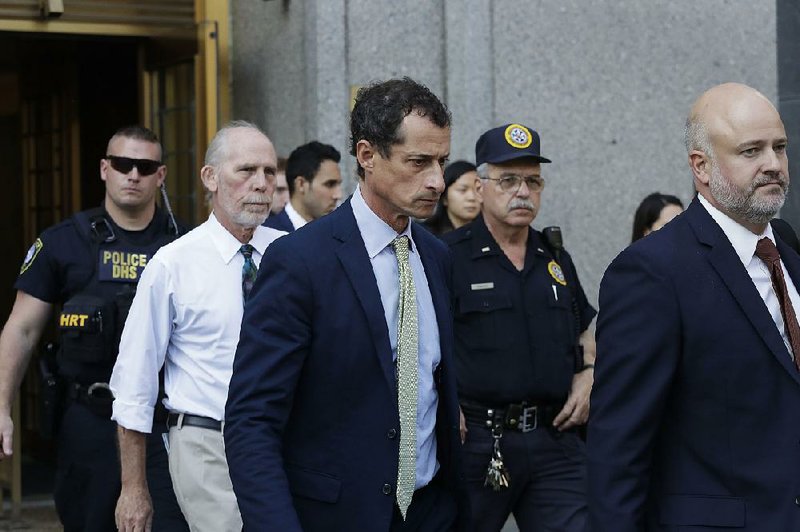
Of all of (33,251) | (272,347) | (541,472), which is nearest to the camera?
(272,347)

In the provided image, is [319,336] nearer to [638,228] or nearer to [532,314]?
[532,314]

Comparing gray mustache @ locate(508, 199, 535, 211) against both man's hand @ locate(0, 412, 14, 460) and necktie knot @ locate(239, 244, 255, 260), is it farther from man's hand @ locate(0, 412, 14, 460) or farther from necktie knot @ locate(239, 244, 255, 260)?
man's hand @ locate(0, 412, 14, 460)

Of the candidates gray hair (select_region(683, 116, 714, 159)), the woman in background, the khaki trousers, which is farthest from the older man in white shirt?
the woman in background

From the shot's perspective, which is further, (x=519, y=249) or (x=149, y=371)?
(x=519, y=249)

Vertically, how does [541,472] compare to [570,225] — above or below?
below

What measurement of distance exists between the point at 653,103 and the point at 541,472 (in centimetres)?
395

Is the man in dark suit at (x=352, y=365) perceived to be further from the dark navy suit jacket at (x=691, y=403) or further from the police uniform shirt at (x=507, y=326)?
the police uniform shirt at (x=507, y=326)

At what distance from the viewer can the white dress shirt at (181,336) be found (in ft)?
15.4

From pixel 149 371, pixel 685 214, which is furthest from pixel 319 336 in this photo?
pixel 149 371

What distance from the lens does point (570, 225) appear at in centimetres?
858

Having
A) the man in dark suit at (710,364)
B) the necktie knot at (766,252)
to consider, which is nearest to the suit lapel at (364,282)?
the man in dark suit at (710,364)

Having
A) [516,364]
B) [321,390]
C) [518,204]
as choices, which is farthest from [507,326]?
[321,390]

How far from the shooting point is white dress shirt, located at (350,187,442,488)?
370cm

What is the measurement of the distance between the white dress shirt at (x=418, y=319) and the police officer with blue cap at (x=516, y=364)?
1.74 meters
